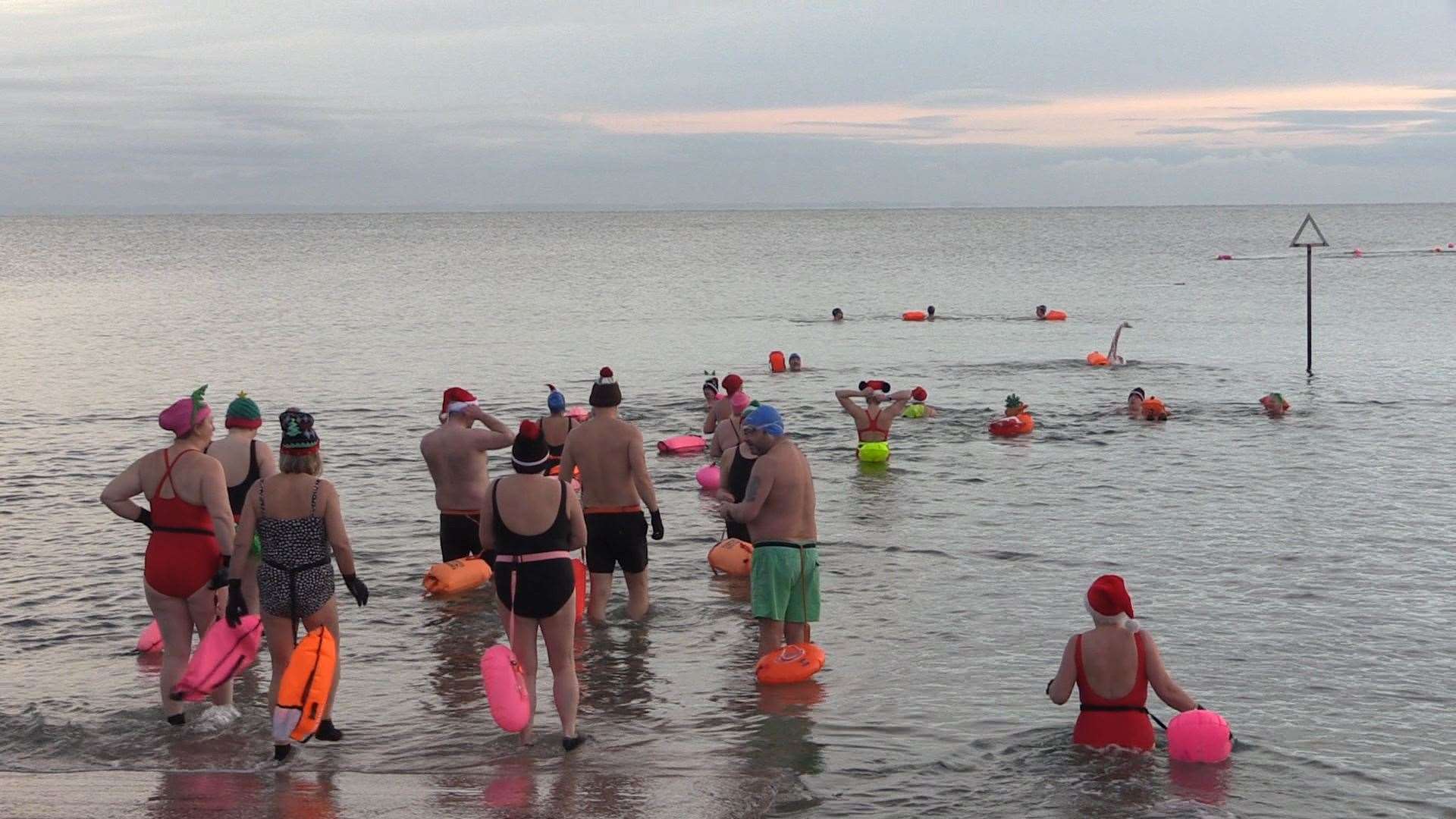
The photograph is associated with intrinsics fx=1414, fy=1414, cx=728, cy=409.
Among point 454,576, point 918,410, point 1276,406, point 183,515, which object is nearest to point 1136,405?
point 1276,406

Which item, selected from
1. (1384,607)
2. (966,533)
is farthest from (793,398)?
(1384,607)

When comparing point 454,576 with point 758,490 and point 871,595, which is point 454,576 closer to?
point 871,595

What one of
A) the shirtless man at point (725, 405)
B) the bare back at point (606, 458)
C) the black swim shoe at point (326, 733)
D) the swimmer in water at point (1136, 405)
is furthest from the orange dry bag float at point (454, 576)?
the swimmer in water at point (1136, 405)

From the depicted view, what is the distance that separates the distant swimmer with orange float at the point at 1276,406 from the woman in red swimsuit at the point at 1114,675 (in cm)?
1838

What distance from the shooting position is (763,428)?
31.6 ft

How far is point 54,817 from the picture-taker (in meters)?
7.52

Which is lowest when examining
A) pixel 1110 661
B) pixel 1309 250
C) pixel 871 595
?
pixel 871 595

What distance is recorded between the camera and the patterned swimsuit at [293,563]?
823cm

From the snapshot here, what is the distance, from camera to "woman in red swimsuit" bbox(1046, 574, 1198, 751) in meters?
8.01

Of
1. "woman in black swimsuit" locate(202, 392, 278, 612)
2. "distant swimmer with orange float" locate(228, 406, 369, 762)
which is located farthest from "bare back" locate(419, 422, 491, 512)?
"distant swimmer with orange float" locate(228, 406, 369, 762)

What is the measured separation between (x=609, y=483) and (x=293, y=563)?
329cm

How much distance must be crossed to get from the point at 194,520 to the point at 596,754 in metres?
2.86

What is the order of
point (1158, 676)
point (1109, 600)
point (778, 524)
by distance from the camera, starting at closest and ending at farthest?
point (1109, 600) → point (1158, 676) → point (778, 524)

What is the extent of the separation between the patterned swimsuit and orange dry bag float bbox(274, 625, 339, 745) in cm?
20
